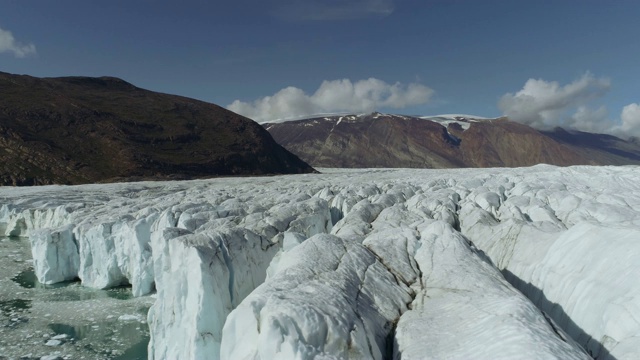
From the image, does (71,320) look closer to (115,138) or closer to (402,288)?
(402,288)

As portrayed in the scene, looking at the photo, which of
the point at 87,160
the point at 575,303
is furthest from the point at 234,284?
the point at 87,160

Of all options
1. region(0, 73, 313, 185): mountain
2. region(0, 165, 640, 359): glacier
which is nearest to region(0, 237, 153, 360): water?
region(0, 165, 640, 359): glacier

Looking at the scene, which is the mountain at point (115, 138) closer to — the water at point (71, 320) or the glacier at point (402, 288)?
the water at point (71, 320)

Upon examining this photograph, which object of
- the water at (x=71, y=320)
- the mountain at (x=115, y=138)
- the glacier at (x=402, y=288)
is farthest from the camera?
the mountain at (x=115, y=138)

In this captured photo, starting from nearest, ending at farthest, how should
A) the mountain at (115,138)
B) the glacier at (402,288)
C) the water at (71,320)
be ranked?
the glacier at (402,288) < the water at (71,320) < the mountain at (115,138)

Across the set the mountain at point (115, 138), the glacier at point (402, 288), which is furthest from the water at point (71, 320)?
the mountain at point (115, 138)

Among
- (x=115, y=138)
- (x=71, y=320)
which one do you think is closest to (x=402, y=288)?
(x=71, y=320)

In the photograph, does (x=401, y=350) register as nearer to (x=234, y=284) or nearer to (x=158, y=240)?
(x=234, y=284)
